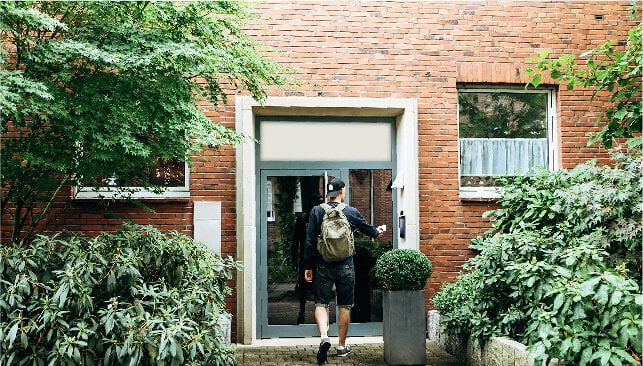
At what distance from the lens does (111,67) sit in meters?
5.71

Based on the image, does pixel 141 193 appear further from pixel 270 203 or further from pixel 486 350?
pixel 486 350

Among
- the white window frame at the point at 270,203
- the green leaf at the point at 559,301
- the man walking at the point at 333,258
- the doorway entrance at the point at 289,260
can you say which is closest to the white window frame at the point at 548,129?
the doorway entrance at the point at 289,260

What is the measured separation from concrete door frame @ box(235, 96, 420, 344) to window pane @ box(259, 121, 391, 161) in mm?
190

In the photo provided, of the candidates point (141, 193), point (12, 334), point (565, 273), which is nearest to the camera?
point (12, 334)

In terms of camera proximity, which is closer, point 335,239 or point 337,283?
point 335,239

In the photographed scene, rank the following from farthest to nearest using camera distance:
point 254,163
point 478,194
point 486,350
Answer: point 478,194 < point 254,163 < point 486,350

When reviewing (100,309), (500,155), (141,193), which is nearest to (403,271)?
(100,309)

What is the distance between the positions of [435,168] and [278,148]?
7.14ft

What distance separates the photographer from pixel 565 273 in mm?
5281

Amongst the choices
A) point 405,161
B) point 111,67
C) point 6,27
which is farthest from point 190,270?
point 405,161

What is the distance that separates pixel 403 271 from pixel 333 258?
844 millimetres

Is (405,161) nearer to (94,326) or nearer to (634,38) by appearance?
(634,38)

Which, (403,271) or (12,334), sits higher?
(403,271)

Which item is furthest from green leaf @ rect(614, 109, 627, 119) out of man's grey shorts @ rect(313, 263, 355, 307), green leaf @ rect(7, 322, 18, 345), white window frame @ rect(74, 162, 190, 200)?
green leaf @ rect(7, 322, 18, 345)
